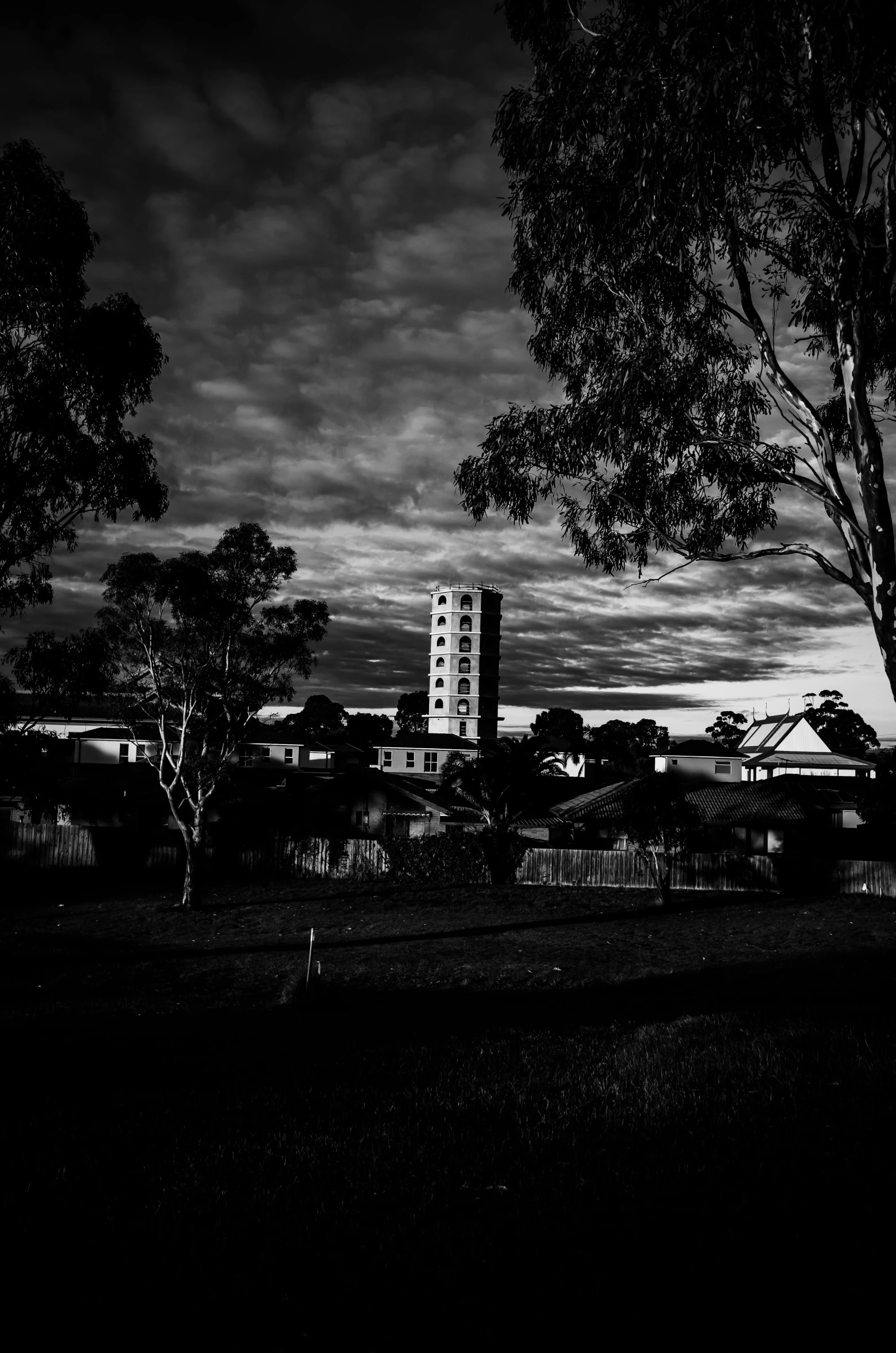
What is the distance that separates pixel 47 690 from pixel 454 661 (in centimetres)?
11462

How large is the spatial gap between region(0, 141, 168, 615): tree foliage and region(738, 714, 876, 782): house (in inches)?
2560

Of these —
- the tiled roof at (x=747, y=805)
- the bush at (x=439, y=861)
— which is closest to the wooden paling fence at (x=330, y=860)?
the bush at (x=439, y=861)

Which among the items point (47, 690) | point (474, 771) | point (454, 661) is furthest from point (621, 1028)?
point (454, 661)

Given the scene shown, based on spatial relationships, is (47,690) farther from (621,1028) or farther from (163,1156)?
(163,1156)

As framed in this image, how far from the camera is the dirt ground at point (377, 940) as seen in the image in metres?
17.1

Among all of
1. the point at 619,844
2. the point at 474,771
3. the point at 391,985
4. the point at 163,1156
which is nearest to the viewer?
the point at 163,1156

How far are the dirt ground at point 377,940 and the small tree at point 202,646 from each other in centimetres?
431

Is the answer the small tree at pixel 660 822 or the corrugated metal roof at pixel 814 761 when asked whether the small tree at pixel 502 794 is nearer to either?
the small tree at pixel 660 822

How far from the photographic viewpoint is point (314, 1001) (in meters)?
14.2

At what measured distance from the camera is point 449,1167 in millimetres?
5965

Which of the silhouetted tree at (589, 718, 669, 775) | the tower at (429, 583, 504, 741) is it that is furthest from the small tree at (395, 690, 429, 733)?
the silhouetted tree at (589, 718, 669, 775)

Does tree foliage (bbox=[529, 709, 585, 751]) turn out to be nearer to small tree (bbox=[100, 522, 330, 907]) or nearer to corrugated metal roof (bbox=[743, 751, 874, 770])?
corrugated metal roof (bbox=[743, 751, 874, 770])

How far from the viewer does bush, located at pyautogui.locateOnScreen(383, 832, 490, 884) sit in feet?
123

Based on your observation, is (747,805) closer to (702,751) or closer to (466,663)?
(702,751)
